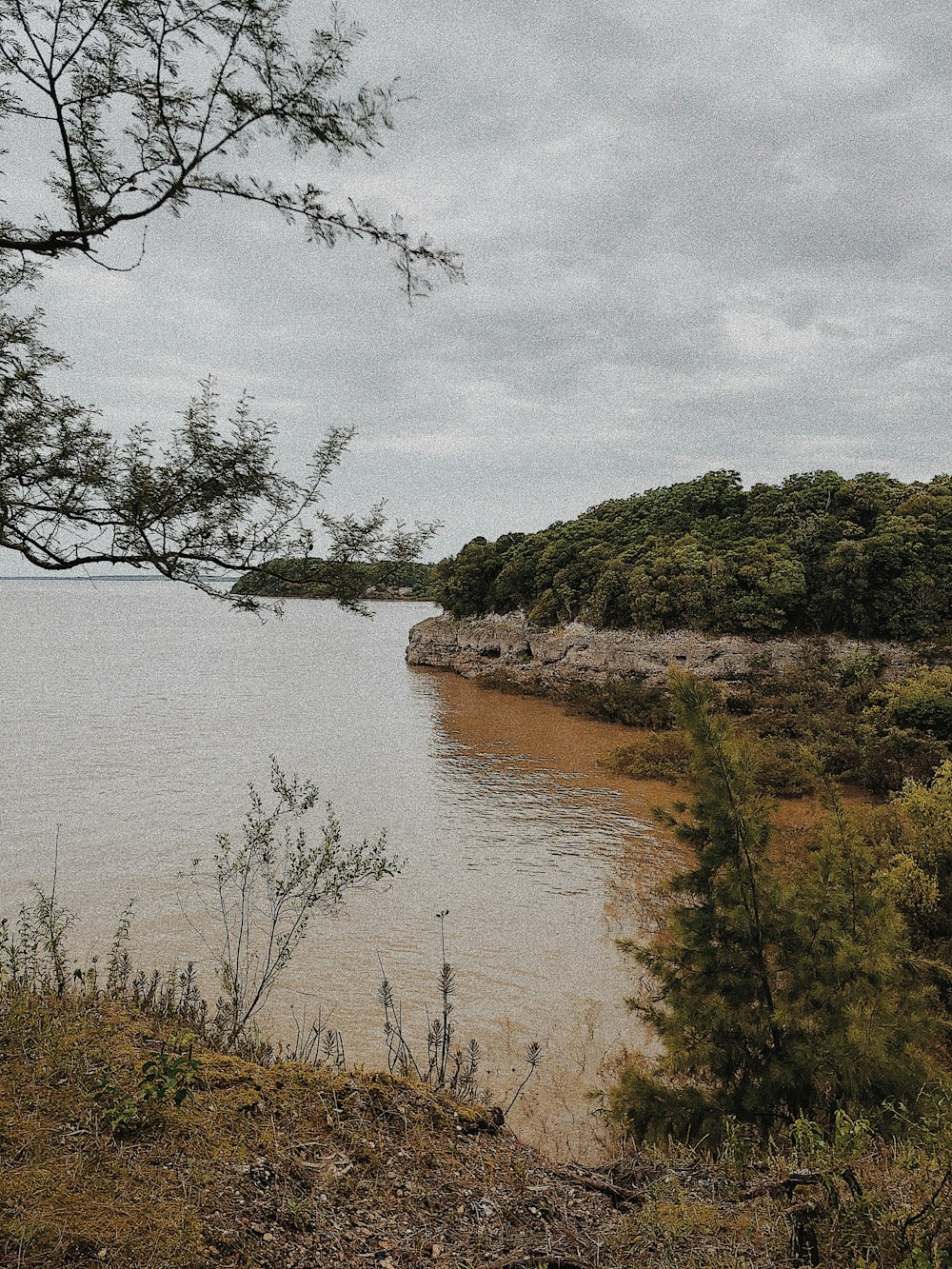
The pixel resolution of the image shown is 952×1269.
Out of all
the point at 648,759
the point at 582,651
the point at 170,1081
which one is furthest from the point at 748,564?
the point at 170,1081

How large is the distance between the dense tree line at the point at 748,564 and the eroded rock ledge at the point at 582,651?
76 centimetres

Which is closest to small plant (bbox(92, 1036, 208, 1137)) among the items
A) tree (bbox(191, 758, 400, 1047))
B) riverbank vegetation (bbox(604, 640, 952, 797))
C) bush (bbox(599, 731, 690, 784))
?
tree (bbox(191, 758, 400, 1047))

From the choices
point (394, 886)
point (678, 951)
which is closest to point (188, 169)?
point (678, 951)

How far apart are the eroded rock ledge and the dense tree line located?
76cm

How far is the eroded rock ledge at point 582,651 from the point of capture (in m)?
30.0

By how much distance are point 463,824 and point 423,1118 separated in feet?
40.9

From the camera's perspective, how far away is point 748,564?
32.8 metres

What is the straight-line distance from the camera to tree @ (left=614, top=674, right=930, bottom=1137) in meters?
5.64

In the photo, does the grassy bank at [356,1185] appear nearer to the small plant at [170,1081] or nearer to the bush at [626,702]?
the small plant at [170,1081]

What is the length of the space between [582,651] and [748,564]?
9.89 m

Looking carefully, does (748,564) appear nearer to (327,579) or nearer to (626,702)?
(626,702)

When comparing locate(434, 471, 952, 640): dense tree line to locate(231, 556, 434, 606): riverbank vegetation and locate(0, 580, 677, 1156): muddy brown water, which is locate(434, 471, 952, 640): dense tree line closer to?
locate(0, 580, 677, 1156): muddy brown water

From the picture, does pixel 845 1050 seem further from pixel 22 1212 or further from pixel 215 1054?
pixel 22 1212

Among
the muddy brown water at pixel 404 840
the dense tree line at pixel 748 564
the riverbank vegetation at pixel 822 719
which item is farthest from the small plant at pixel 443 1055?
the dense tree line at pixel 748 564
